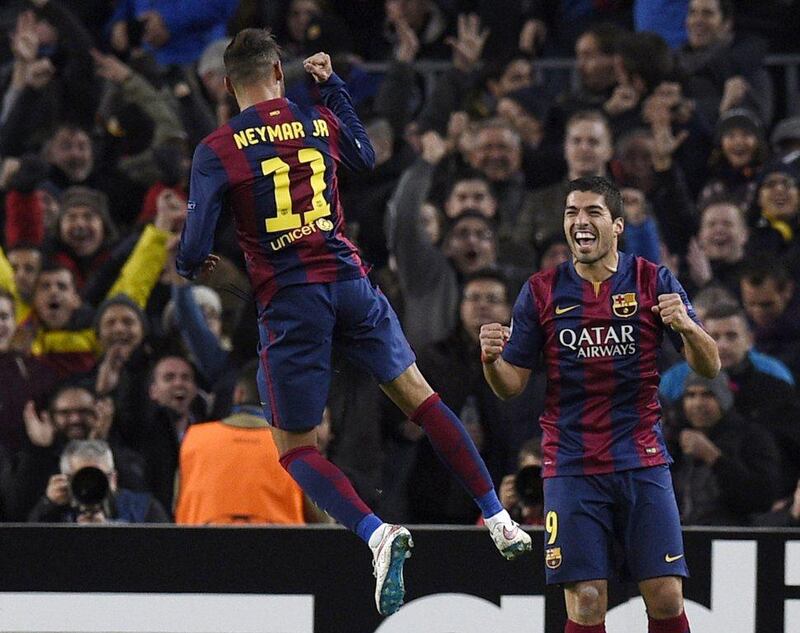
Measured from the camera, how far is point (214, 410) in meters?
9.07

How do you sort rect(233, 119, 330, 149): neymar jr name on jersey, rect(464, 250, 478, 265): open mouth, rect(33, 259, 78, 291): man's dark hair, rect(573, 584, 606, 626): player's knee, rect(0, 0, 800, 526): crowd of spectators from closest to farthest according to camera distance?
rect(233, 119, 330, 149): neymar jr name on jersey < rect(573, 584, 606, 626): player's knee < rect(0, 0, 800, 526): crowd of spectators < rect(464, 250, 478, 265): open mouth < rect(33, 259, 78, 291): man's dark hair

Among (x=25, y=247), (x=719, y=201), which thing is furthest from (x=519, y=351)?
(x=25, y=247)

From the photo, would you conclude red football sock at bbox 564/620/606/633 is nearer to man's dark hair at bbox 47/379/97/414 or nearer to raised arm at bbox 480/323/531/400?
raised arm at bbox 480/323/531/400

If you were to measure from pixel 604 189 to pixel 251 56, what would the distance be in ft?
4.43

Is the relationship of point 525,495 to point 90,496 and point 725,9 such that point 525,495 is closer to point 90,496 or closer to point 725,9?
point 90,496

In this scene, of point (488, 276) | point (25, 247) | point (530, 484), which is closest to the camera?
point (530, 484)

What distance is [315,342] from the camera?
6465mm

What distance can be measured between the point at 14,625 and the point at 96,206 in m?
3.95

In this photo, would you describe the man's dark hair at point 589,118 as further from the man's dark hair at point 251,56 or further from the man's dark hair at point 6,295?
the man's dark hair at point 251,56

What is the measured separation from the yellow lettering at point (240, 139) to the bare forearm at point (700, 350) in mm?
1664

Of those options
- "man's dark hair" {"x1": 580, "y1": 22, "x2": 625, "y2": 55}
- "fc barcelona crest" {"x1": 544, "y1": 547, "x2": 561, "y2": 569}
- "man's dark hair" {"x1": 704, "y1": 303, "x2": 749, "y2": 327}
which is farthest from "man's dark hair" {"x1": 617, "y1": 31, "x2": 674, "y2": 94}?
"fc barcelona crest" {"x1": 544, "y1": 547, "x2": 561, "y2": 569}

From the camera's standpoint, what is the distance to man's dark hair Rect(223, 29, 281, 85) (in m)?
6.39

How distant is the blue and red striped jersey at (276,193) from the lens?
631 centimetres

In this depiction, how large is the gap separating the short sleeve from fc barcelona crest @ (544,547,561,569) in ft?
2.24
